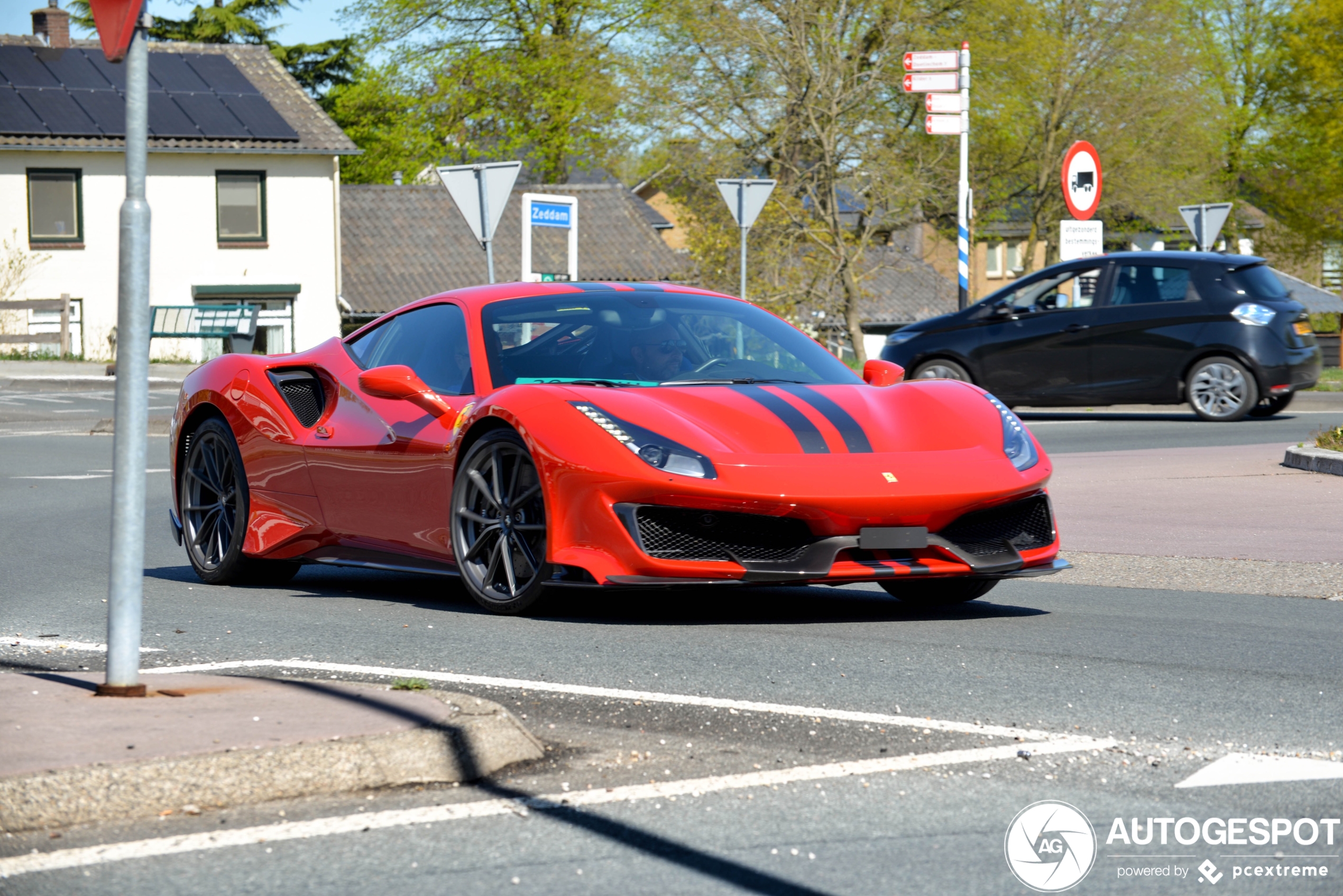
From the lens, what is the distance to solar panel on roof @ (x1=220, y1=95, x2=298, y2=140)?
46.6 meters

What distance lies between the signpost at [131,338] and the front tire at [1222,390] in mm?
14906

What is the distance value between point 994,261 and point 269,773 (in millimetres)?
81807

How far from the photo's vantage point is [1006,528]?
6.66 meters

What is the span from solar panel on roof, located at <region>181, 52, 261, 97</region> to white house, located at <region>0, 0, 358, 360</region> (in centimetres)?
4

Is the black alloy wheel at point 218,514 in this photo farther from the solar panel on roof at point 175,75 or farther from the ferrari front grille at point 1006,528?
the solar panel on roof at point 175,75

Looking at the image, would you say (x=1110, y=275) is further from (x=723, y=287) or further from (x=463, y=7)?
(x=463, y=7)

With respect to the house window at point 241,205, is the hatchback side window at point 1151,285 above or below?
below

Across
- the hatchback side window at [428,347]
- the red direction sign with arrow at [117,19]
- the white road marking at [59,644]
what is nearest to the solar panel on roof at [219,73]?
the hatchback side window at [428,347]

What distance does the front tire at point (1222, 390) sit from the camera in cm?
1777

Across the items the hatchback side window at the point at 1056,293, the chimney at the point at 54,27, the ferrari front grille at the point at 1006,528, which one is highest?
the chimney at the point at 54,27

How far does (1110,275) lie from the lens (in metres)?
18.2

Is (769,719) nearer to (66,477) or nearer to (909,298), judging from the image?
(66,477)

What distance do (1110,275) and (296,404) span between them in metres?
12.0

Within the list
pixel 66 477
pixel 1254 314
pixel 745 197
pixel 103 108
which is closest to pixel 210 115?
pixel 103 108
